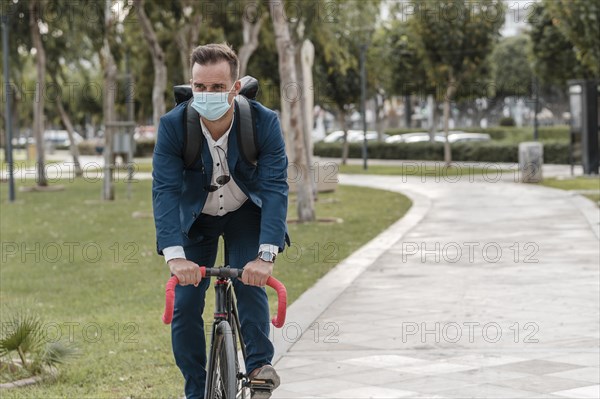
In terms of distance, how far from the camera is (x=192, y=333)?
5.18 meters

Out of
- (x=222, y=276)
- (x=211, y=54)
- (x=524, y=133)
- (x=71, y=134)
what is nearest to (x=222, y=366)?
(x=222, y=276)

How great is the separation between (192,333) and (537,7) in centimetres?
4485

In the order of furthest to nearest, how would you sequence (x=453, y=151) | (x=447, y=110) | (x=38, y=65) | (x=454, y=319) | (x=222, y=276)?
(x=453, y=151) < (x=447, y=110) < (x=38, y=65) < (x=454, y=319) < (x=222, y=276)

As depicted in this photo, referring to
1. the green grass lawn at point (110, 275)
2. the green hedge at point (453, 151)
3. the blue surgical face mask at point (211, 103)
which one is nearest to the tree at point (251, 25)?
the green grass lawn at point (110, 275)

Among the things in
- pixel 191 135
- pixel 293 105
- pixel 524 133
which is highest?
pixel 293 105

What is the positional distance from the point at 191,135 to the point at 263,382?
3.35 ft

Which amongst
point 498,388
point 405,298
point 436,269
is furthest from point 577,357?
point 436,269

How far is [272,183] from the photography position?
16.2ft

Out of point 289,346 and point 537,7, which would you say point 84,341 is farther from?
point 537,7

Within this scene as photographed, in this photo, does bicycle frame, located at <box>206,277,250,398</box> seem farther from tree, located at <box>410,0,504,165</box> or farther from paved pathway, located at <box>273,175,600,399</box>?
tree, located at <box>410,0,504,165</box>

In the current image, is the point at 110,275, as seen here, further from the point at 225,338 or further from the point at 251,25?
the point at 251,25

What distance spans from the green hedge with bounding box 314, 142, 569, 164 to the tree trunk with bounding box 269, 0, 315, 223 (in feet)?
72.8

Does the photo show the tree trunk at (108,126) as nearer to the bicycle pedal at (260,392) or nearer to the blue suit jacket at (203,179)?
the blue suit jacket at (203,179)

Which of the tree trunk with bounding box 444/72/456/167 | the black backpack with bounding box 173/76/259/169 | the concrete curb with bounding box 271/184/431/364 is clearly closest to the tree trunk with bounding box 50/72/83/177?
the tree trunk with bounding box 444/72/456/167
